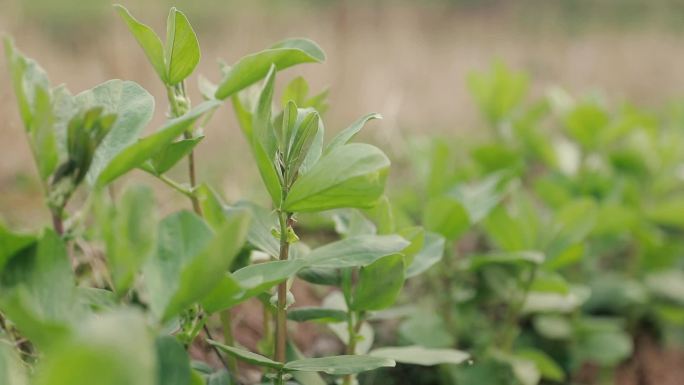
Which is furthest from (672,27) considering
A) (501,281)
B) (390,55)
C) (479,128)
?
(501,281)

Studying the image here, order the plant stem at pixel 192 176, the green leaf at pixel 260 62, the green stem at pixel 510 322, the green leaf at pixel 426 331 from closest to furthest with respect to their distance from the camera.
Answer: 1. the green leaf at pixel 260 62
2. the plant stem at pixel 192 176
3. the green leaf at pixel 426 331
4. the green stem at pixel 510 322

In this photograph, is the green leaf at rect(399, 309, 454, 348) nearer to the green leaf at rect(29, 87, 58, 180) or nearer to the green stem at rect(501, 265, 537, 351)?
the green stem at rect(501, 265, 537, 351)

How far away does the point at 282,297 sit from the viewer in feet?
2.40

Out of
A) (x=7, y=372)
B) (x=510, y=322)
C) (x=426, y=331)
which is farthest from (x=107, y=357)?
(x=510, y=322)

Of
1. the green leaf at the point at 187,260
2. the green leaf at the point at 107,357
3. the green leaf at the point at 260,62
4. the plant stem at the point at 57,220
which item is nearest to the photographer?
the green leaf at the point at 107,357

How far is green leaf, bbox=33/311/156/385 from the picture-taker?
0.35 m

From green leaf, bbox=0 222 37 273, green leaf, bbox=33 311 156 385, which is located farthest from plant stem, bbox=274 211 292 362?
green leaf, bbox=33 311 156 385

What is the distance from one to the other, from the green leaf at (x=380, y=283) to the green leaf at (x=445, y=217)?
332 millimetres

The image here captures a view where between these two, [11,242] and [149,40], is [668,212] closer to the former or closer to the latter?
[149,40]

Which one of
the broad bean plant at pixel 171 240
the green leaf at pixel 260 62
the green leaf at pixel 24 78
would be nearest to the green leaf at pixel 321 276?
the broad bean plant at pixel 171 240

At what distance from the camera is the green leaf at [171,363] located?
1.79 feet

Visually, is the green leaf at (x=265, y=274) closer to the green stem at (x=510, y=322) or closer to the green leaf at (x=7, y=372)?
the green leaf at (x=7, y=372)

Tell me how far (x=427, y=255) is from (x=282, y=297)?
0.75 ft

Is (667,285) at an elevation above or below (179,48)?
below
